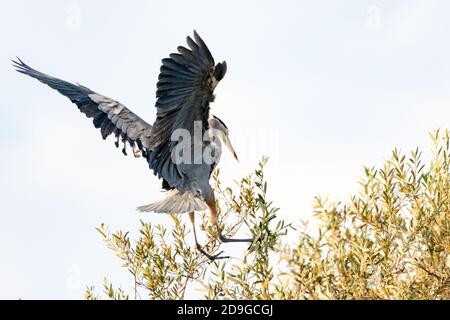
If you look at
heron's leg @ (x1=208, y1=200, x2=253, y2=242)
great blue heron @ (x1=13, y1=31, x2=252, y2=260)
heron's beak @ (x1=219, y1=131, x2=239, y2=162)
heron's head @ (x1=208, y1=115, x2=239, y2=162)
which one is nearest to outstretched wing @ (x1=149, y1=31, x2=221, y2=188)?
great blue heron @ (x1=13, y1=31, x2=252, y2=260)

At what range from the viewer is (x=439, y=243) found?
4.35m

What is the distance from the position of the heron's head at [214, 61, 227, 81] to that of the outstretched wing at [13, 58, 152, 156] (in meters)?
0.95

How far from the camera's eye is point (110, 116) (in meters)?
6.61

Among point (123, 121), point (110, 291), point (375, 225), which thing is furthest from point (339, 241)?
point (123, 121)

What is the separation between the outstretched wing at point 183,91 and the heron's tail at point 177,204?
35 cm

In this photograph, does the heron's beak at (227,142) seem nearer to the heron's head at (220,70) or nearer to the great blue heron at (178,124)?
the great blue heron at (178,124)

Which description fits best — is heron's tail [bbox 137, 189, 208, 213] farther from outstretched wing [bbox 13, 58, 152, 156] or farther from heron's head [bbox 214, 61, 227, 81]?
heron's head [bbox 214, 61, 227, 81]

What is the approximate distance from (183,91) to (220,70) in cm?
33

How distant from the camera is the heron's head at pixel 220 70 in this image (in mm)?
5504

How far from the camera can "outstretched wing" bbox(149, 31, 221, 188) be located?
5484 mm

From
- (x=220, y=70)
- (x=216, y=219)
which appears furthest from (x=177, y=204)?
(x=220, y=70)

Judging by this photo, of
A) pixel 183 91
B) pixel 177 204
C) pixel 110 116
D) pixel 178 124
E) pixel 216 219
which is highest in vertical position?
pixel 110 116

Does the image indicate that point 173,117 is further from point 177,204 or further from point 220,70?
point 177,204

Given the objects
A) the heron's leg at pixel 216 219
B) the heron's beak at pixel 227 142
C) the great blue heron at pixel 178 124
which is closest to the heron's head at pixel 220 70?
the great blue heron at pixel 178 124
